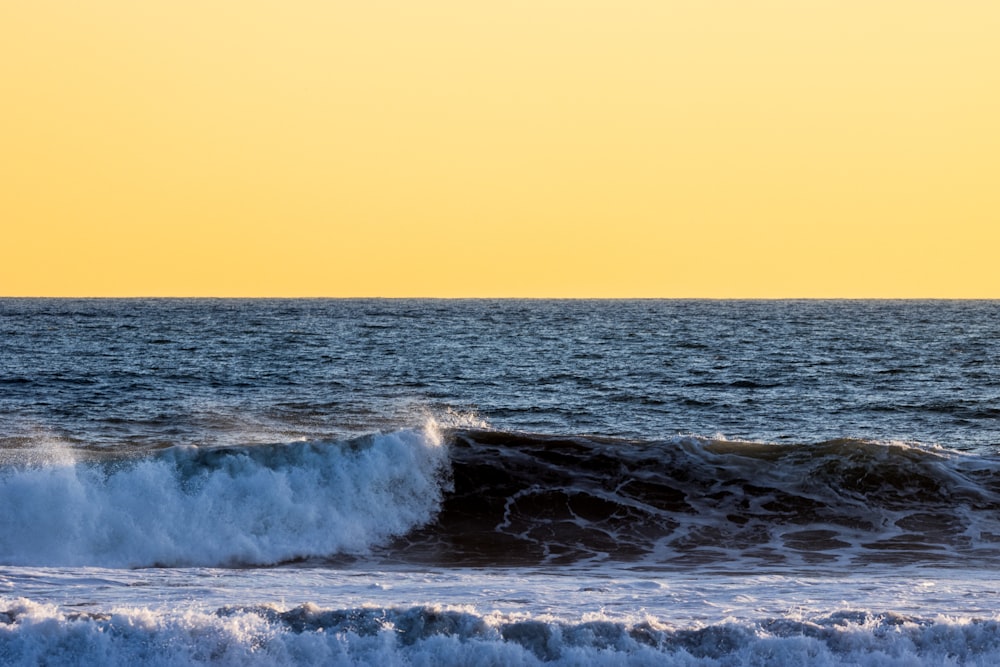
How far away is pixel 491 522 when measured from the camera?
65.3 feet

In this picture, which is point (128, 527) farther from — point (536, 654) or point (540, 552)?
point (536, 654)

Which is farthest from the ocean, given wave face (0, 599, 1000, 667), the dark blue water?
the dark blue water

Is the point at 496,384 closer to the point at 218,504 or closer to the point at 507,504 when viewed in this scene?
the point at 507,504

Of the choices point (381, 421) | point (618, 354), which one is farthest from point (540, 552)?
point (618, 354)

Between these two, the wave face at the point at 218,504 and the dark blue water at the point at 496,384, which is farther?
the dark blue water at the point at 496,384

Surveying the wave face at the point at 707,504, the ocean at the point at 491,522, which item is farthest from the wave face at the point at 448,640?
the wave face at the point at 707,504

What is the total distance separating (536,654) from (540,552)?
294 inches

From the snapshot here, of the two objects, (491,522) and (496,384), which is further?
(496,384)

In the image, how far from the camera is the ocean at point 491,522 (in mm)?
10836

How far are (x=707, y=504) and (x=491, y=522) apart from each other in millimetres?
4068

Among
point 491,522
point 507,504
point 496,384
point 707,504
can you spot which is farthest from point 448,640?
point 496,384

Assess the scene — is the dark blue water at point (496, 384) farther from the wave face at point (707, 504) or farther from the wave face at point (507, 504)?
the wave face at point (707, 504)

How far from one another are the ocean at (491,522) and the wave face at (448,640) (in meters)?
0.03

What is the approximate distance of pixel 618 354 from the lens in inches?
2168
